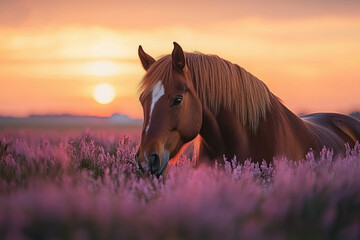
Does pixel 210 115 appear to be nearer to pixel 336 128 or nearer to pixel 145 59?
pixel 145 59

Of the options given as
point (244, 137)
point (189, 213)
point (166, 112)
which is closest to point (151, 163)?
point (166, 112)

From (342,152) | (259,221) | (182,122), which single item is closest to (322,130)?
(342,152)

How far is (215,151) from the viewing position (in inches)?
205

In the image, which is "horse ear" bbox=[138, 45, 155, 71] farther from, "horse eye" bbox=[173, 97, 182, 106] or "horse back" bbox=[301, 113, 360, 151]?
"horse back" bbox=[301, 113, 360, 151]

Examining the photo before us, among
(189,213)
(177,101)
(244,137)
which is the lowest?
(189,213)

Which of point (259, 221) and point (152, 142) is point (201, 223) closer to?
point (259, 221)

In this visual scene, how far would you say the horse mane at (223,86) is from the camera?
499cm

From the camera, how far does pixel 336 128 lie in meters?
→ 7.91

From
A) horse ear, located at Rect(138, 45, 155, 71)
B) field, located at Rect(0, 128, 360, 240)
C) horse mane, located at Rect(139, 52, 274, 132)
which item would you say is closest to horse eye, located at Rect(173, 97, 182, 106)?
horse mane, located at Rect(139, 52, 274, 132)

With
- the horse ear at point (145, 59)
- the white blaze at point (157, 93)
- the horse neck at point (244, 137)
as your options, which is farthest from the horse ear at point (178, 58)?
the horse ear at point (145, 59)

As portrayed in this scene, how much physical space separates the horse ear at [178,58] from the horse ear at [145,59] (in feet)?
2.30

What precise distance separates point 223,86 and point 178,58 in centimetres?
65

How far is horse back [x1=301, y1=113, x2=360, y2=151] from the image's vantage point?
22.7 feet

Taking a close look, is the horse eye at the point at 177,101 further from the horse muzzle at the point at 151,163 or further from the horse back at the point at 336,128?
the horse back at the point at 336,128
